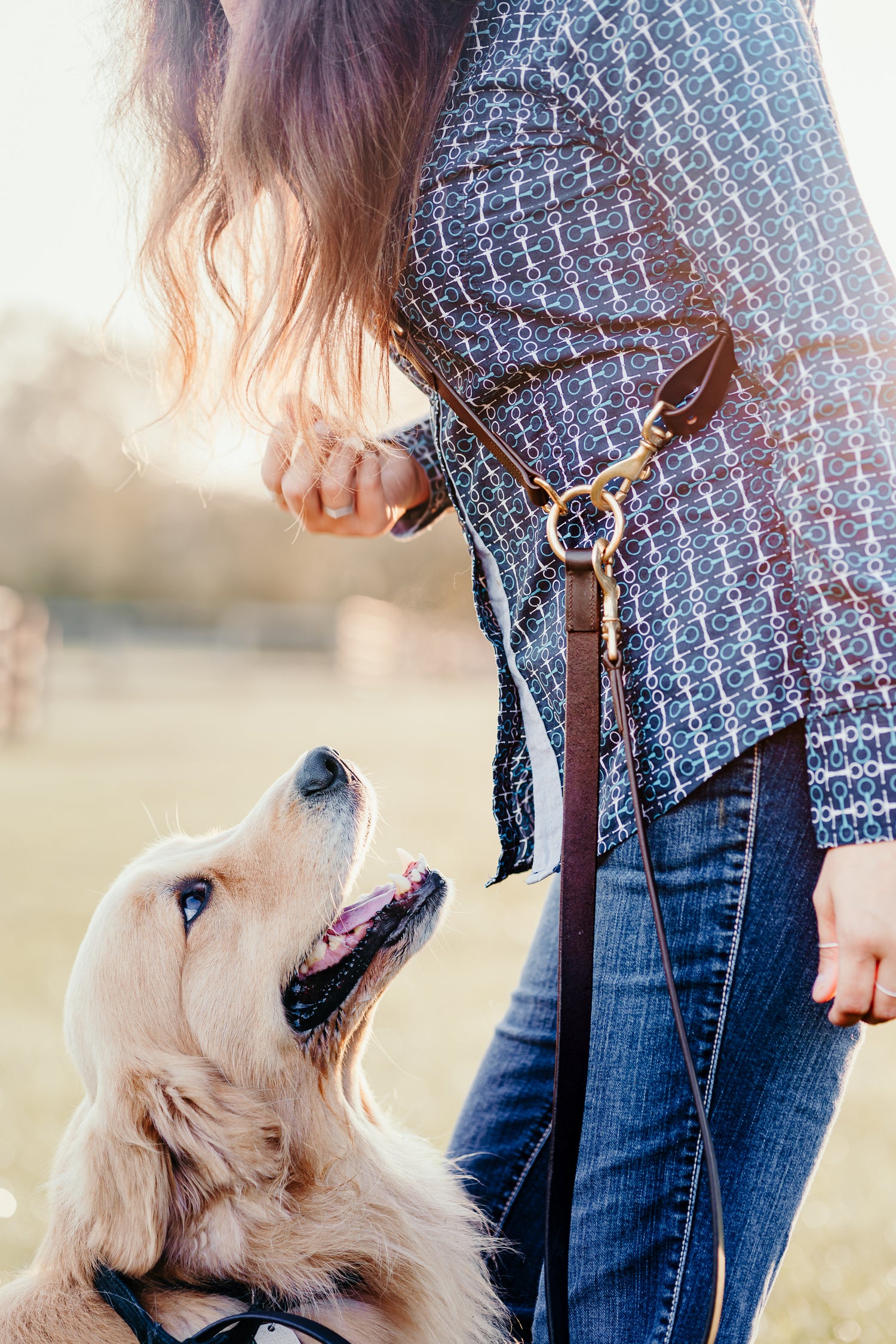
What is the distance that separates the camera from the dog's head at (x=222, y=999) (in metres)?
1.48

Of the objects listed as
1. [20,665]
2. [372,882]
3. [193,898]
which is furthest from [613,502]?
[20,665]

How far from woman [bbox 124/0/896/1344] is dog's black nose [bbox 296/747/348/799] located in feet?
1.86

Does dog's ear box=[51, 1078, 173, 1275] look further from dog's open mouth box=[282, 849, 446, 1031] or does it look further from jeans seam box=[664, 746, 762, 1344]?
jeans seam box=[664, 746, 762, 1344]

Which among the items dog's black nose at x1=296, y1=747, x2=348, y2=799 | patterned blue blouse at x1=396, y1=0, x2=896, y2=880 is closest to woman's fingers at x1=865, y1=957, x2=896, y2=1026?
patterned blue blouse at x1=396, y1=0, x2=896, y2=880

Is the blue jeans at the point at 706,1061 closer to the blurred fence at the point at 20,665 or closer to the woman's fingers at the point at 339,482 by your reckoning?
the woman's fingers at the point at 339,482

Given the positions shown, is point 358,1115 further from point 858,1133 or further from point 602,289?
point 858,1133

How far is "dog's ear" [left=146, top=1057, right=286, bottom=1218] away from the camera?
1.49 meters

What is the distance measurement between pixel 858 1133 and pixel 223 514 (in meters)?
29.2

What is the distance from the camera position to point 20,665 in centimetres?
1330

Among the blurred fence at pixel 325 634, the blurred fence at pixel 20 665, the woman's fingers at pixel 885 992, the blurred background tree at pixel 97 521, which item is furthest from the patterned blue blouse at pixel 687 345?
the blurred background tree at pixel 97 521

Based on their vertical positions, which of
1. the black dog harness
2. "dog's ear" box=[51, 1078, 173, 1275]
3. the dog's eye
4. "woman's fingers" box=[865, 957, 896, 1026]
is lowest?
the black dog harness

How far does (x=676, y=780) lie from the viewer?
3.39 feet

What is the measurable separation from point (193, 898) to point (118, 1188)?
434 mm

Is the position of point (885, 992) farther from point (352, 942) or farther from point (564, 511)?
point (352, 942)
